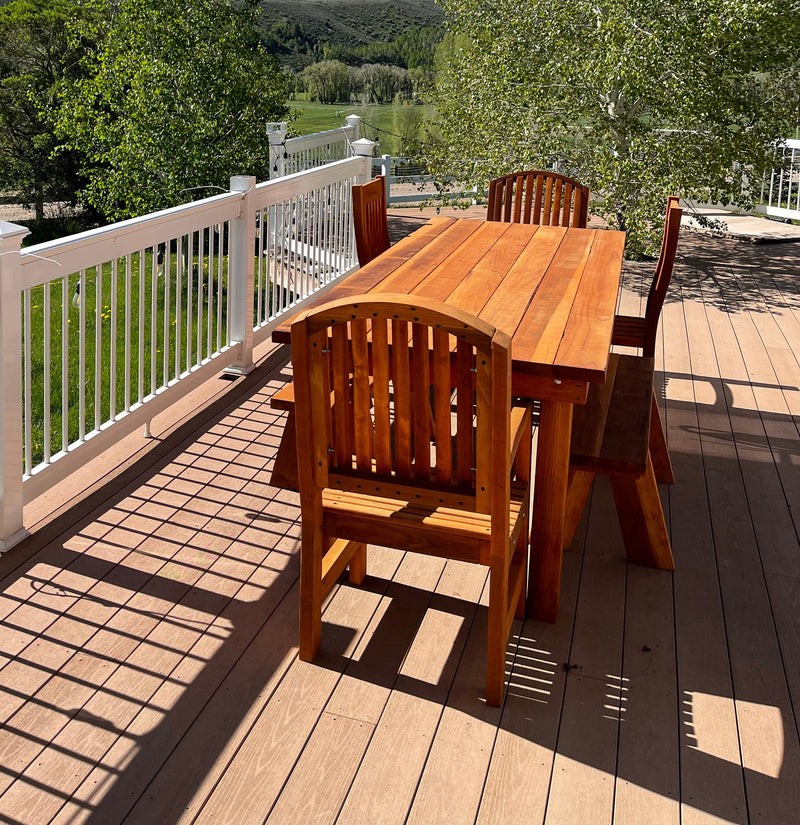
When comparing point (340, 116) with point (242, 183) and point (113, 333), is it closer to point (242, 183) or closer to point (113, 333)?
point (242, 183)

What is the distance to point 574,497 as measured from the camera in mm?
2848

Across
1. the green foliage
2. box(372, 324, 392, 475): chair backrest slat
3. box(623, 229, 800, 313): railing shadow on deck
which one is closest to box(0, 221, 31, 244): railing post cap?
box(372, 324, 392, 475): chair backrest slat

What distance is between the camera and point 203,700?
2.19 m

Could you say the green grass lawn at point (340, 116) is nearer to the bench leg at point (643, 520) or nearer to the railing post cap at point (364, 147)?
the railing post cap at point (364, 147)

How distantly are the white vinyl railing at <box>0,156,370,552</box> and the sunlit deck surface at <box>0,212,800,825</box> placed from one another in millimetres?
222

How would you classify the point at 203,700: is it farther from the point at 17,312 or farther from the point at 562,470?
the point at 17,312

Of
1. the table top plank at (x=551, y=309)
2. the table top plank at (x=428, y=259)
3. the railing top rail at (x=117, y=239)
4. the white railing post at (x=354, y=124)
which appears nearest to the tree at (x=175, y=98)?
the white railing post at (x=354, y=124)

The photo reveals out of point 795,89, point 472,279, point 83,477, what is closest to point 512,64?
point 795,89

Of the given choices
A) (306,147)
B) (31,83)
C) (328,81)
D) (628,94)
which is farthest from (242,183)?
(328,81)

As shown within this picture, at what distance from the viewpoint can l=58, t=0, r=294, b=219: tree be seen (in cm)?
840

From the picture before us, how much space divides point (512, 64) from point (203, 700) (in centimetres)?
595

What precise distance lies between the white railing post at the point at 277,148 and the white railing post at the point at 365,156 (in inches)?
88.7

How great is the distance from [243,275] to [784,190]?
25.1ft

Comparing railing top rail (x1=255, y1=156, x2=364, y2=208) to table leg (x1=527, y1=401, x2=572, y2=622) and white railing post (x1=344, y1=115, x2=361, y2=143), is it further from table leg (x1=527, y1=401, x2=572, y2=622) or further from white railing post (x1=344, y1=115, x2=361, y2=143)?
white railing post (x1=344, y1=115, x2=361, y2=143)
